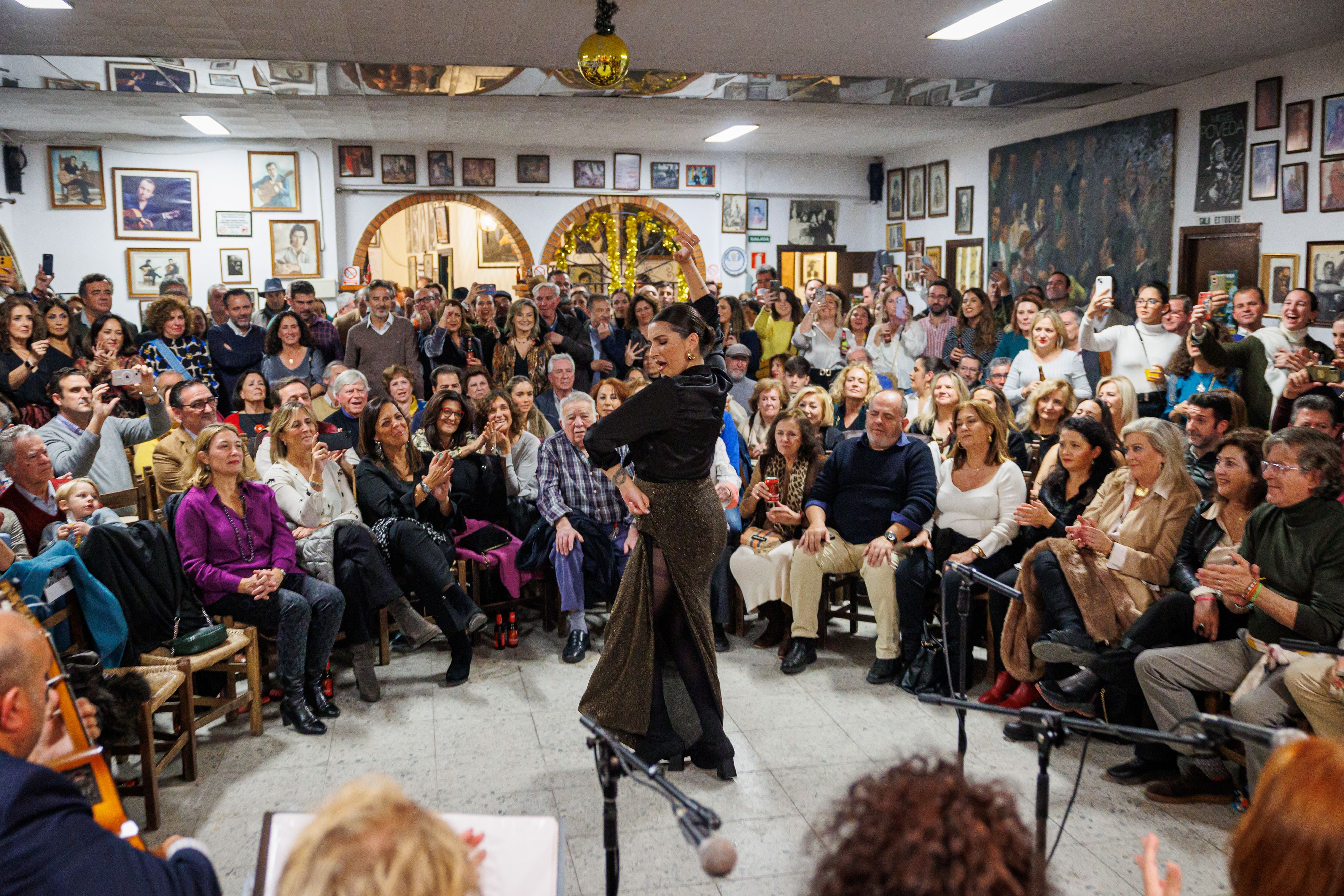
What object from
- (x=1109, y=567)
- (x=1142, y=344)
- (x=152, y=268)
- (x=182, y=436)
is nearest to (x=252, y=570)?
(x=182, y=436)

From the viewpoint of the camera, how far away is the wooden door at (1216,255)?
761 cm

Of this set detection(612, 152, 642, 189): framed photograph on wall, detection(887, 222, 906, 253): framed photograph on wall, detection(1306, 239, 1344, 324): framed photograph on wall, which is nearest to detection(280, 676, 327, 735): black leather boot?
detection(1306, 239, 1344, 324): framed photograph on wall

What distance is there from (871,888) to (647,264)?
13.3 m

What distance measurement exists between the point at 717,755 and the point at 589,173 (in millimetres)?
10640

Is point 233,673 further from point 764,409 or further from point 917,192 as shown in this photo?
point 917,192

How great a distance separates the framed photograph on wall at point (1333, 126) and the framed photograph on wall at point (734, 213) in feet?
25.1

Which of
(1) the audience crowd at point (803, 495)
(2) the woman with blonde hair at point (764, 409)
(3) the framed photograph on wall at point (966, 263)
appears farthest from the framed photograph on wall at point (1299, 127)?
(2) the woman with blonde hair at point (764, 409)

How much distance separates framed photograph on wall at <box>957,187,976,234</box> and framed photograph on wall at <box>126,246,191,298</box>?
901 centimetres

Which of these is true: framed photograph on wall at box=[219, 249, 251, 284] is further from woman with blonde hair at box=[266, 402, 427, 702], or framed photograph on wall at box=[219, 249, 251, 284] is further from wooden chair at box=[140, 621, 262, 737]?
wooden chair at box=[140, 621, 262, 737]

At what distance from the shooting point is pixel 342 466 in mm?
4609

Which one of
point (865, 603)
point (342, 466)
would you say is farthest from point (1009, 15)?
point (342, 466)

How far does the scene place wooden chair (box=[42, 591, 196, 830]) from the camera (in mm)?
3197

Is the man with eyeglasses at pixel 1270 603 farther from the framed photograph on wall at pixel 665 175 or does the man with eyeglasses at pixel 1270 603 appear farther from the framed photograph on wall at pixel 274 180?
the framed photograph on wall at pixel 274 180

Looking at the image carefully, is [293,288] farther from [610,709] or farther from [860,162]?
[860,162]
